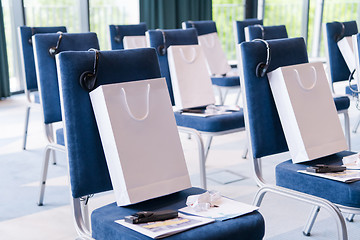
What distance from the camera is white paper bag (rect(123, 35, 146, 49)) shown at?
432cm

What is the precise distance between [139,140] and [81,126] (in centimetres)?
21

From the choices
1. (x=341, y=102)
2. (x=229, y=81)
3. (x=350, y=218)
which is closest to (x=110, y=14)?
(x=229, y=81)

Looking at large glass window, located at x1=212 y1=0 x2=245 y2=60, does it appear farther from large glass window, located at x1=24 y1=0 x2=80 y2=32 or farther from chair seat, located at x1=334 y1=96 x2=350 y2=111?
chair seat, located at x1=334 y1=96 x2=350 y2=111

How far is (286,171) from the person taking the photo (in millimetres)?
2016

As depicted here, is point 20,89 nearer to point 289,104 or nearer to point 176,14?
point 176,14

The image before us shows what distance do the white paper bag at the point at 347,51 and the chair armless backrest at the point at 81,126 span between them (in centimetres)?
230

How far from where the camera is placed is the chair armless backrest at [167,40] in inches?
127

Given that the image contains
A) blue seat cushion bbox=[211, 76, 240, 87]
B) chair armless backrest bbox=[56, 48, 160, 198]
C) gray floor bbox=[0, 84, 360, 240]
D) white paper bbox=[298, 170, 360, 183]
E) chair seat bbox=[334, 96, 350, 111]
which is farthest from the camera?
blue seat cushion bbox=[211, 76, 240, 87]

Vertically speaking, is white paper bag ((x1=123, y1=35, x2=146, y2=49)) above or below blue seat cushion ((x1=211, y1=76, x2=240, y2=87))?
above

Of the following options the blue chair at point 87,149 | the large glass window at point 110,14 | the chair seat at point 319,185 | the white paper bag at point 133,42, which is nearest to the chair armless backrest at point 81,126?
the blue chair at point 87,149

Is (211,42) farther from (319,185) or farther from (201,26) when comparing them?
(319,185)

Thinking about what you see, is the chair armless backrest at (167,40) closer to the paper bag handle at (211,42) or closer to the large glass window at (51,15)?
the paper bag handle at (211,42)

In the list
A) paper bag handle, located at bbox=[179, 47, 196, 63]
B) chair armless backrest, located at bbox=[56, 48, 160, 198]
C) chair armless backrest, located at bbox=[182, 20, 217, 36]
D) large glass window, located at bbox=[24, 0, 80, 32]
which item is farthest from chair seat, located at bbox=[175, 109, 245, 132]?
large glass window, located at bbox=[24, 0, 80, 32]

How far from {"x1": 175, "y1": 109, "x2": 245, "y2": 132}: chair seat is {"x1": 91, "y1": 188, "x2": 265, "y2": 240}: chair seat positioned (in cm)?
121
